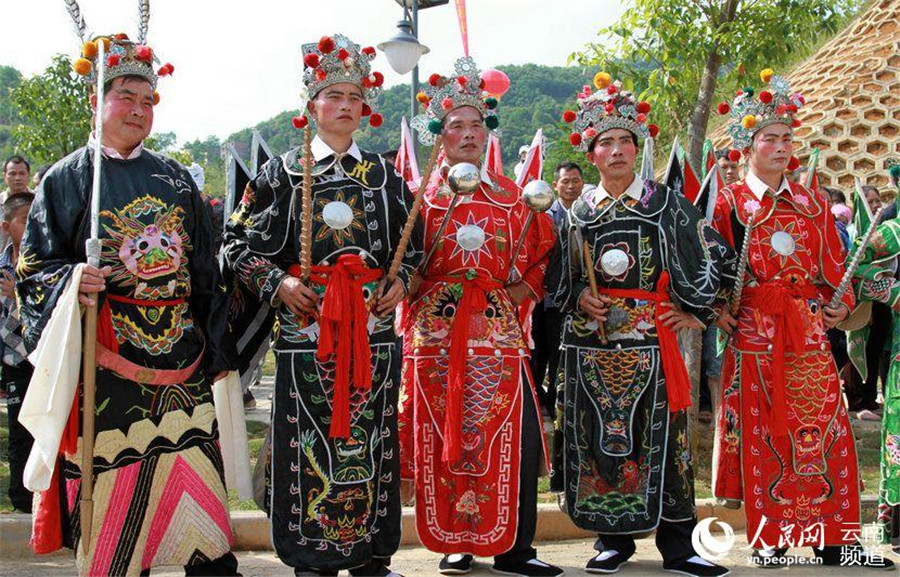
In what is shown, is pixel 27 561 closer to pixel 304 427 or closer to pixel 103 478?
pixel 103 478

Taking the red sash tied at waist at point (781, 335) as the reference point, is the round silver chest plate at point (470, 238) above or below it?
above

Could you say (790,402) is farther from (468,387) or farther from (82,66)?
(82,66)

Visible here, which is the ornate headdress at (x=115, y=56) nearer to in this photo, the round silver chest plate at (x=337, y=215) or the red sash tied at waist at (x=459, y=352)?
the round silver chest plate at (x=337, y=215)

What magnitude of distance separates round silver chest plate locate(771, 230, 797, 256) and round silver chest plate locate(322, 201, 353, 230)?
6.98 feet

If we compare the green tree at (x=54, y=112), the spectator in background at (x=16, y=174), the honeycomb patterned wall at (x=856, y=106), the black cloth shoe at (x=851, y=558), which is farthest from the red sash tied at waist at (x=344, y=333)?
the green tree at (x=54, y=112)

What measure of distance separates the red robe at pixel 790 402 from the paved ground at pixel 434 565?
0.16 m

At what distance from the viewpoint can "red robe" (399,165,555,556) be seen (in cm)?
474

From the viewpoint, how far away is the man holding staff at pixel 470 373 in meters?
4.74

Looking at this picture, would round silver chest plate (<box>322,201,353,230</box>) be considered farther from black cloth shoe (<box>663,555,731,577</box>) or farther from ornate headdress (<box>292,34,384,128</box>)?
black cloth shoe (<box>663,555,731,577</box>)

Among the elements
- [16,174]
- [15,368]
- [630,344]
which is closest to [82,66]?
[15,368]

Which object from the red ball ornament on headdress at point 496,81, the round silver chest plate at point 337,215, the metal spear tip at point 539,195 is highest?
the red ball ornament on headdress at point 496,81

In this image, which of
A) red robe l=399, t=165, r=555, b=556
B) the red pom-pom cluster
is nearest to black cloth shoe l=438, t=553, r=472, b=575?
red robe l=399, t=165, r=555, b=556

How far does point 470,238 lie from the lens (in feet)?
15.7

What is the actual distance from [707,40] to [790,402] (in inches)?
141
